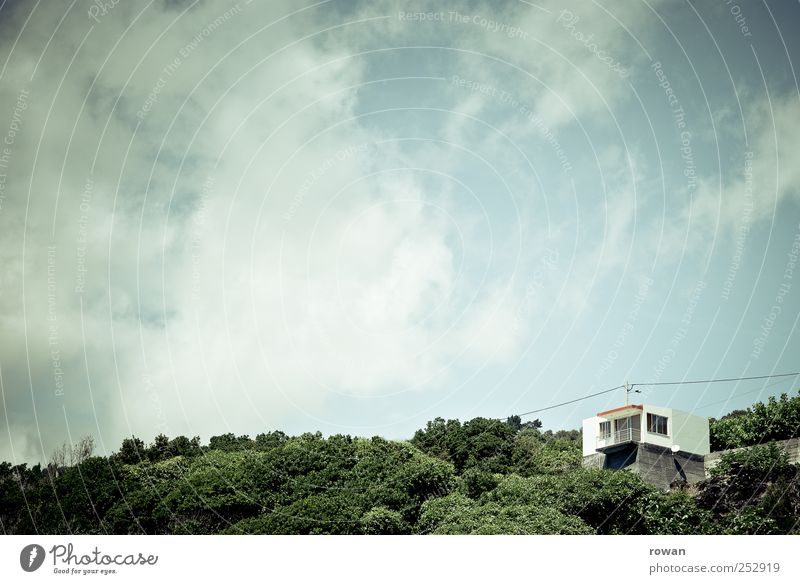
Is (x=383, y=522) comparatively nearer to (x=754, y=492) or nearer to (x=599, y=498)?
(x=599, y=498)

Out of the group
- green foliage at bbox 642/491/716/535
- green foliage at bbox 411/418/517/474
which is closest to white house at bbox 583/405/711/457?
green foliage at bbox 411/418/517/474

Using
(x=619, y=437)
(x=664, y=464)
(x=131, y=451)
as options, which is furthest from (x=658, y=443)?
(x=131, y=451)

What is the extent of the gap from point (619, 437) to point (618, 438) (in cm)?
14

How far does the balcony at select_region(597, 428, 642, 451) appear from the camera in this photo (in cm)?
5969

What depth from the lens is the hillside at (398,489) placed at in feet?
139

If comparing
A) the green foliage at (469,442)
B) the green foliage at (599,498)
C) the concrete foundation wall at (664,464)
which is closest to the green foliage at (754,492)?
the green foliage at (599,498)

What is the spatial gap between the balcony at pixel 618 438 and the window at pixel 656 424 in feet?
3.51

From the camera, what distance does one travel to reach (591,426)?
212ft

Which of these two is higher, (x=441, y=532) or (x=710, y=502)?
(x=710, y=502)

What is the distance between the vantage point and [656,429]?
6022 centimetres
